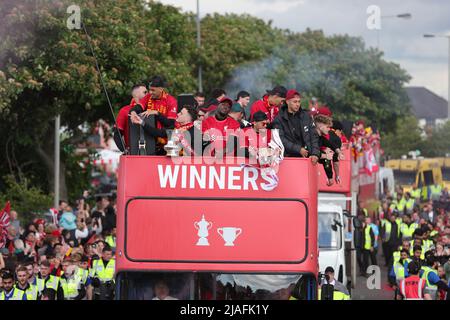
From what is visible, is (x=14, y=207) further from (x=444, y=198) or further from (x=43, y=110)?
(x=444, y=198)

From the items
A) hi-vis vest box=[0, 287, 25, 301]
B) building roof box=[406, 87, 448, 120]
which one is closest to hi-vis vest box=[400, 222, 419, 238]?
hi-vis vest box=[0, 287, 25, 301]

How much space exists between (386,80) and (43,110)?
129ft

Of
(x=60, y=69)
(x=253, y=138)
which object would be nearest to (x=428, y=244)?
(x=60, y=69)

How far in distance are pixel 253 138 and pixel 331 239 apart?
10.6 meters

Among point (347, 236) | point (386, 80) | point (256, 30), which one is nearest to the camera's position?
point (347, 236)

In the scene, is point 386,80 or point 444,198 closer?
point 444,198

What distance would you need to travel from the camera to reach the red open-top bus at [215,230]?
12.5m

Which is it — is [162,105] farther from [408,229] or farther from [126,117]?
[408,229]

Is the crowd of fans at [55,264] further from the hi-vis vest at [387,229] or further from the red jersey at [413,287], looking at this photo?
the hi-vis vest at [387,229]

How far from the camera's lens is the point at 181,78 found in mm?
37250

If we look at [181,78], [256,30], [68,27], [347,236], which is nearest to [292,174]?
[347,236]

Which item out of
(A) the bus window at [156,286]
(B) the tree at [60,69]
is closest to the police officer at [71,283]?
(A) the bus window at [156,286]

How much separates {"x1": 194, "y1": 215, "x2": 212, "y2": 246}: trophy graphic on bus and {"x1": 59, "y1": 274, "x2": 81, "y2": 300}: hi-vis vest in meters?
6.39

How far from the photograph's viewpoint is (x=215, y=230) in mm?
12594
